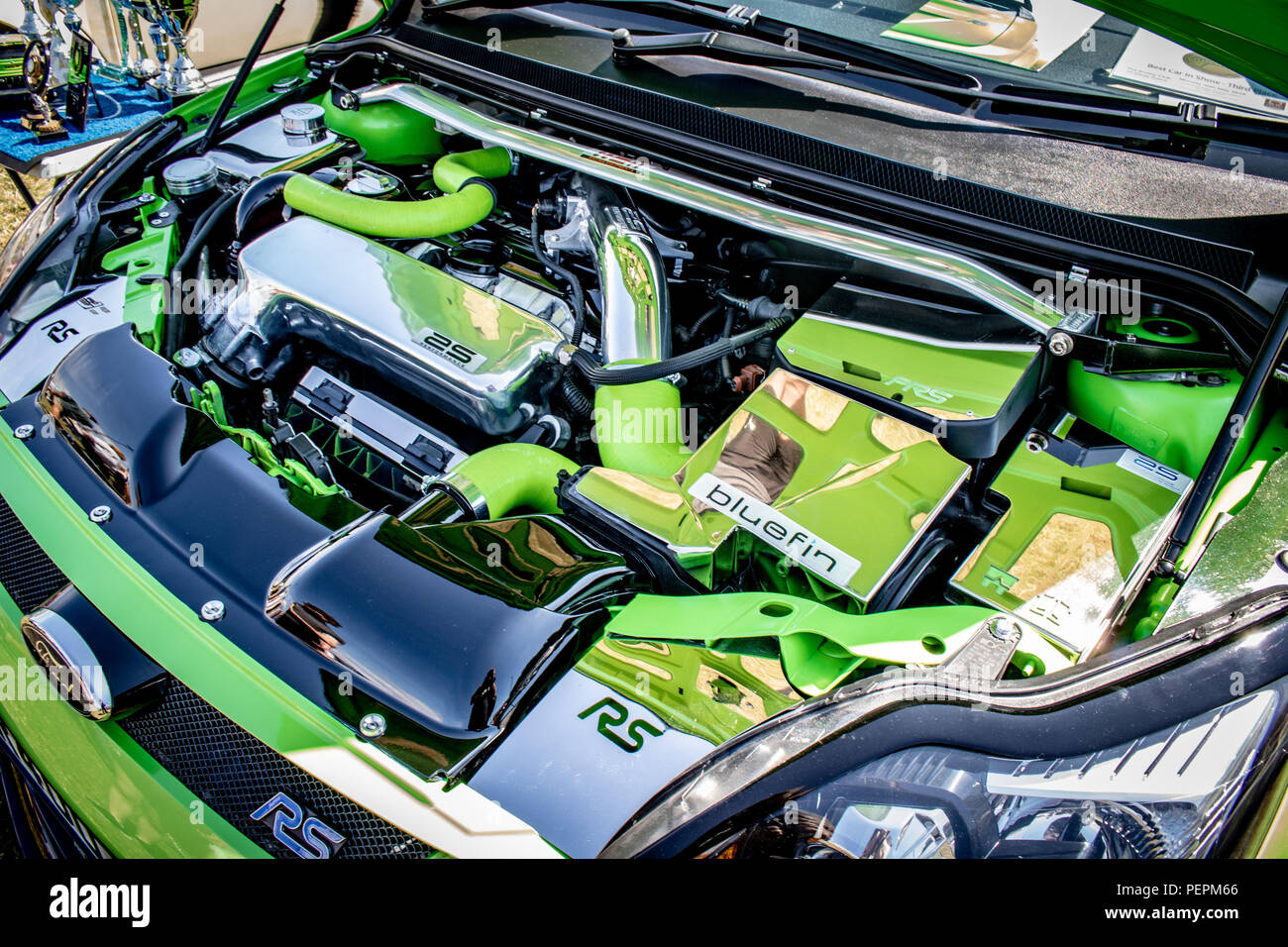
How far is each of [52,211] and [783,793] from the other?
2184mm

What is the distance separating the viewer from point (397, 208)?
2076 mm

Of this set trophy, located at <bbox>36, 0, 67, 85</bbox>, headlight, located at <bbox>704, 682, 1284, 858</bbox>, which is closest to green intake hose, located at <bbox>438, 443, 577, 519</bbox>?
headlight, located at <bbox>704, 682, 1284, 858</bbox>

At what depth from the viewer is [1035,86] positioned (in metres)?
1.85

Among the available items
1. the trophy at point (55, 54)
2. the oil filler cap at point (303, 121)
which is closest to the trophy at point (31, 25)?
the trophy at point (55, 54)

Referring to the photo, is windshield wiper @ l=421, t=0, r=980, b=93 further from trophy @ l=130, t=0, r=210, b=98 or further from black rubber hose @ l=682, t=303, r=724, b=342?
trophy @ l=130, t=0, r=210, b=98

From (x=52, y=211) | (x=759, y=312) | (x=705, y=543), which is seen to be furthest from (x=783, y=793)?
(x=52, y=211)

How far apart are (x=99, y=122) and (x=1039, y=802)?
5.11m

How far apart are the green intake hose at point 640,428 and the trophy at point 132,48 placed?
4.32 m

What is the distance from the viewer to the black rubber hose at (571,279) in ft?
6.32

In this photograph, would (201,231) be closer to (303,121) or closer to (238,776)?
(303,121)

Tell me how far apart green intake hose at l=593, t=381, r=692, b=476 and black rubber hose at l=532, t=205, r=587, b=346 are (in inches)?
7.5

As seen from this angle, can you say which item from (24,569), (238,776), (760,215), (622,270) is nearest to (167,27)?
(622,270)

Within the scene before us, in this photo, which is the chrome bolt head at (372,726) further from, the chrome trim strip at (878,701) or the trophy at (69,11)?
the trophy at (69,11)

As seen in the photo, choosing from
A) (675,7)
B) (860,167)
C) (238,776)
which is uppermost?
(675,7)
